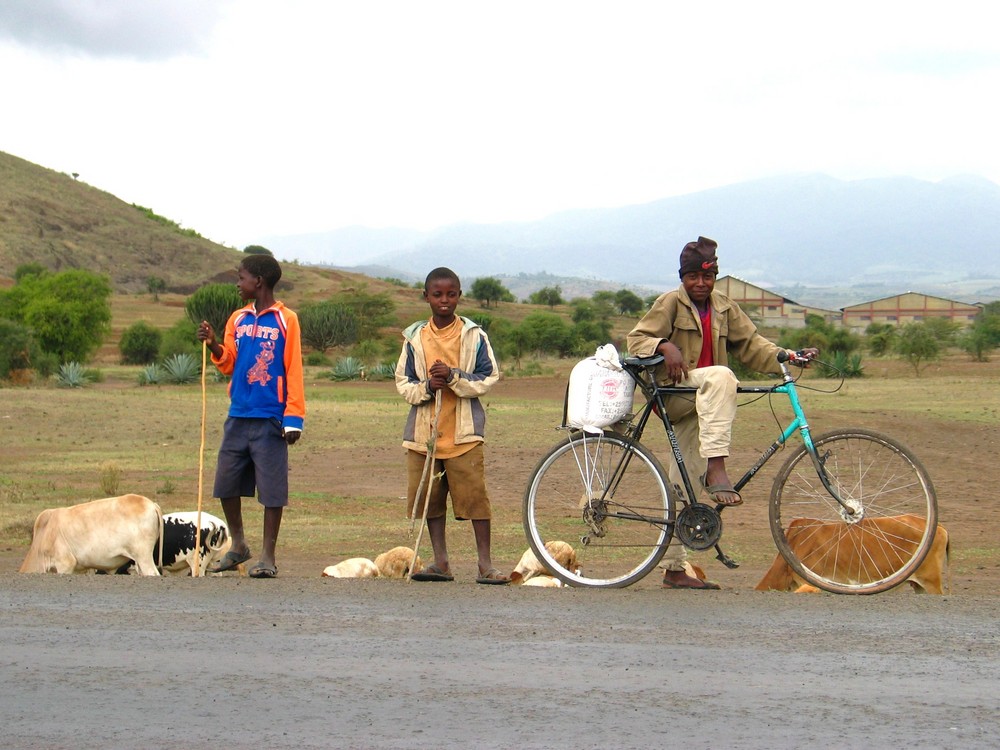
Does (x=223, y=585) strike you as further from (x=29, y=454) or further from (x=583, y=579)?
(x=29, y=454)

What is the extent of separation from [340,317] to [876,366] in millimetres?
26238

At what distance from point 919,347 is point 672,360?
44600 mm

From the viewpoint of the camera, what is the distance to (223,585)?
661 cm

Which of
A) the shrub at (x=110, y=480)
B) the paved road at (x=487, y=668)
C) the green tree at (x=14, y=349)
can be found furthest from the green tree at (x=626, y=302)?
the paved road at (x=487, y=668)

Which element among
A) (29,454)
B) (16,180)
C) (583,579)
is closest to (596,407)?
(583,579)

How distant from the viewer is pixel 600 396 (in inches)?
260

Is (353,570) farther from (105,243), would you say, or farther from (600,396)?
(105,243)

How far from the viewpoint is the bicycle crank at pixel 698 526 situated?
6.35m

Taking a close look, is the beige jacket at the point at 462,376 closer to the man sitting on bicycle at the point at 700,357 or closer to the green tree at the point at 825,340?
the man sitting on bicycle at the point at 700,357

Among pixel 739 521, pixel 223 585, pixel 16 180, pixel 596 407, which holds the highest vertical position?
pixel 16 180

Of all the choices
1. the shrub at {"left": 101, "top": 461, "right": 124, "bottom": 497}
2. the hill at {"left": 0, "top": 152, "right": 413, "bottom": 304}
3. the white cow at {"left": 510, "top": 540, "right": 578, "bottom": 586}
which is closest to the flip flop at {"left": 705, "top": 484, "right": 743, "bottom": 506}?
the white cow at {"left": 510, "top": 540, "right": 578, "bottom": 586}

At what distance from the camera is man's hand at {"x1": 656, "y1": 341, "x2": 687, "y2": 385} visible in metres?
6.36

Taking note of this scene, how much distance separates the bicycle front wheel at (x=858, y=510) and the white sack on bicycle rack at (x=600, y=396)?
958 millimetres

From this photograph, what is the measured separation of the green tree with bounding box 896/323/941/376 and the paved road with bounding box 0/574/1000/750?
43.5m
